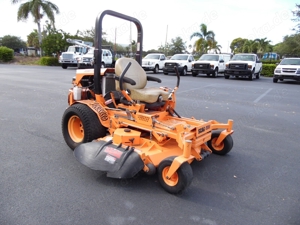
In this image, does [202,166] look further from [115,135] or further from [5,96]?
[5,96]

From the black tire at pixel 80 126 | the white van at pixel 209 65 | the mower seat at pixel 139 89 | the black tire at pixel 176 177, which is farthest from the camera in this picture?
the white van at pixel 209 65

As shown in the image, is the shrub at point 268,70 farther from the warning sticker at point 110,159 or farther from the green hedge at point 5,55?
the green hedge at point 5,55

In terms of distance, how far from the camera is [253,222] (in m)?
2.78

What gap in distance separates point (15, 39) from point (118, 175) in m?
81.1

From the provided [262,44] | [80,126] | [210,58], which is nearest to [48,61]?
[210,58]

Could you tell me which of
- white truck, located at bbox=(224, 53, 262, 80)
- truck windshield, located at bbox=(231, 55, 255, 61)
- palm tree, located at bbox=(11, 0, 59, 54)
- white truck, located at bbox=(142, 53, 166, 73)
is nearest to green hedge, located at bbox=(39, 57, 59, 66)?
palm tree, located at bbox=(11, 0, 59, 54)

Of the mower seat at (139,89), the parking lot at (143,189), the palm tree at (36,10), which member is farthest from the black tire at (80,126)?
the palm tree at (36,10)

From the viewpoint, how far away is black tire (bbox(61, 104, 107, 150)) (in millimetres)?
4191

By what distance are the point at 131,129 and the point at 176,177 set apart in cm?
114

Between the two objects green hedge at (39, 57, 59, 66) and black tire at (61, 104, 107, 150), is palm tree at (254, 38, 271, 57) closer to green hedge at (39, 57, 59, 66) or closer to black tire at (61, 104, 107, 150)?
green hedge at (39, 57, 59, 66)

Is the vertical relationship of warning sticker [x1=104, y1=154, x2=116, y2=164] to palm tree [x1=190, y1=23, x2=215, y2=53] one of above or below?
below

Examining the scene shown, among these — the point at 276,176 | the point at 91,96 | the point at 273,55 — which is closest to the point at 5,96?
the point at 91,96

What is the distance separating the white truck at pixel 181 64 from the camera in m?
21.8

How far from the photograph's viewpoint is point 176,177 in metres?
3.22
